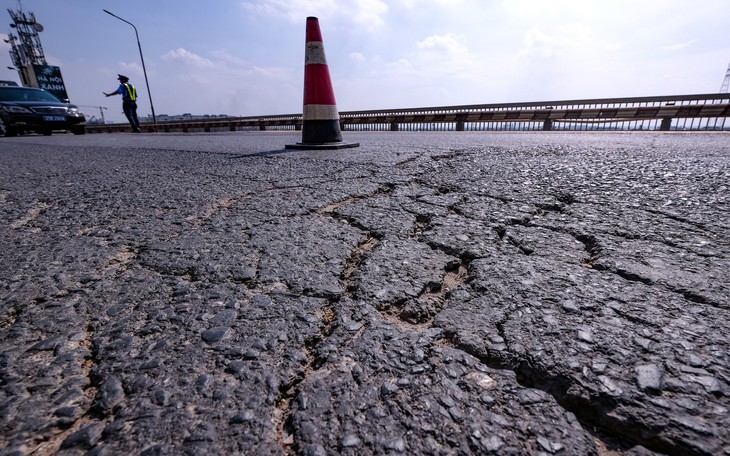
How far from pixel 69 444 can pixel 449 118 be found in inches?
556

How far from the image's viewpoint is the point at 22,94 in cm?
1159

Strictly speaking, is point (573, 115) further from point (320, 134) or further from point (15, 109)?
point (15, 109)

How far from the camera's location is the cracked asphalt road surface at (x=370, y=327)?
0.68m

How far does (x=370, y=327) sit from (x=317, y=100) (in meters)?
3.95

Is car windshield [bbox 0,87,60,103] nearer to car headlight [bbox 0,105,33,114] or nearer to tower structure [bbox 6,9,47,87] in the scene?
car headlight [bbox 0,105,33,114]

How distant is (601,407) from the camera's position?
72cm

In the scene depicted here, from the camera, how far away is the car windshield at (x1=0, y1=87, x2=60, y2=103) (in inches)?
442

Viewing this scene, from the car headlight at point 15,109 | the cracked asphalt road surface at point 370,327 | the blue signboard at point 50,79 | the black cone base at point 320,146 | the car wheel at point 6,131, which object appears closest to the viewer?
the cracked asphalt road surface at point 370,327

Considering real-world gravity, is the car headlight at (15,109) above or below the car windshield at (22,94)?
below

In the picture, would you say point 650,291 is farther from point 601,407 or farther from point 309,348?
point 309,348

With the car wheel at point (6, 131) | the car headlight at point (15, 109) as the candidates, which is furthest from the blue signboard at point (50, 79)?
the car headlight at point (15, 109)

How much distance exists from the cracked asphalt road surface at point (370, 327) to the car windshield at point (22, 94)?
44.5 feet

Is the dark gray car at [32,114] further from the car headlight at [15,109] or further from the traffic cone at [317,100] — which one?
the traffic cone at [317,100]

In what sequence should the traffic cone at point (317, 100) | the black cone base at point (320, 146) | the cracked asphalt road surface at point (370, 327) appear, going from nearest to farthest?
1. the cracked asphalt road surface at point (370, 327)
2. the traffic cone at point (317, 100)
3. the black cone base at point (320, 146)
